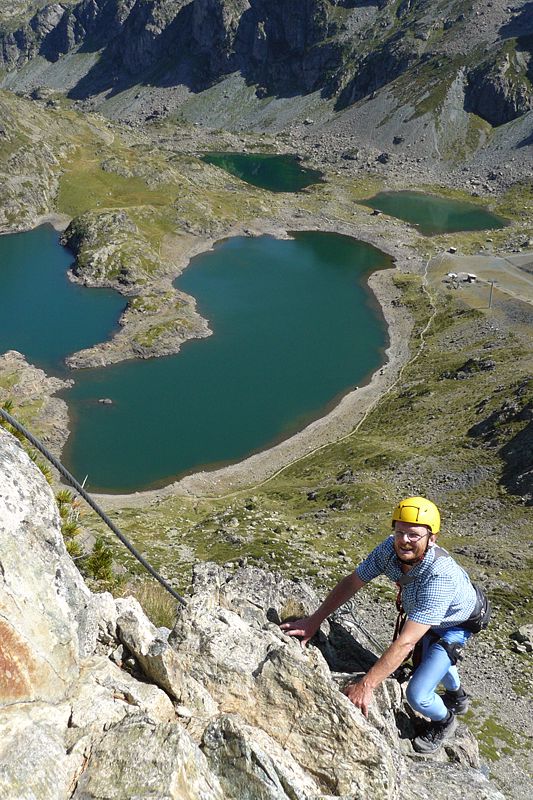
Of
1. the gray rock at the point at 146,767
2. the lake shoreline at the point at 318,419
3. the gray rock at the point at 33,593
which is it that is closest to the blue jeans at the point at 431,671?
the gray rock at the point at 146,767

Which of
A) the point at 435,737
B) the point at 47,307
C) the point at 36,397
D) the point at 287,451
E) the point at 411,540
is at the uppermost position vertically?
the point at 411,540

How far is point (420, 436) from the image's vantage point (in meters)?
64.7

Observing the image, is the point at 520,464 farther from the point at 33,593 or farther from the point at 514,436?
the point at 33,593

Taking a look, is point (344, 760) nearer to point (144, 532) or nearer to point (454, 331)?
point (144, 532)

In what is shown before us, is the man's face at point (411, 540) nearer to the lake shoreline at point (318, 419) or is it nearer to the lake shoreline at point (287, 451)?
the lake shoreline at point (287, 451)

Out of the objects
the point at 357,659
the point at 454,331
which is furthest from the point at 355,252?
the point at 357,659

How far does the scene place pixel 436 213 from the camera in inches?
7126

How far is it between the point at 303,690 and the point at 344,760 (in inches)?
48.8

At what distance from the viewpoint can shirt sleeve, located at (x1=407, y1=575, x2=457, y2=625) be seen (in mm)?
9488

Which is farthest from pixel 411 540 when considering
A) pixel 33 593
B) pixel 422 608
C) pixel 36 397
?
pixel 36 397

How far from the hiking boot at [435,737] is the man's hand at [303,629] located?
10.1 ft

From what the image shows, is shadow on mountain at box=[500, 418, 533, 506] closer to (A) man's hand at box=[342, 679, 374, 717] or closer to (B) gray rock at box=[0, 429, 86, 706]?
(A) man's hand at box=[342, 679, 374, 717]

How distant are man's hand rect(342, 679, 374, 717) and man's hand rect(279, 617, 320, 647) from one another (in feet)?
5.01

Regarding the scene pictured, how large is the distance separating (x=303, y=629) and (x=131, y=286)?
376 feet
